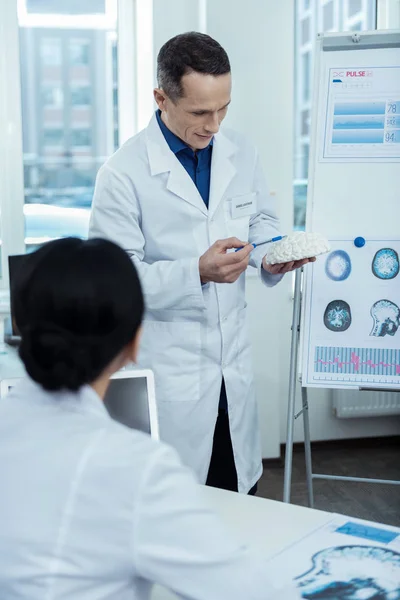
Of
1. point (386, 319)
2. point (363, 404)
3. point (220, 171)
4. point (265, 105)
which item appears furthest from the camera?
point (363, 404)

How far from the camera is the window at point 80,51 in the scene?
11.8ft

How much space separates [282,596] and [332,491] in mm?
2575

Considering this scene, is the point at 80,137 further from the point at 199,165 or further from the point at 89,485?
the point at 89,485

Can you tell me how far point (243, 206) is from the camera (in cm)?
204

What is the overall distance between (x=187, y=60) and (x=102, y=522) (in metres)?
1.25

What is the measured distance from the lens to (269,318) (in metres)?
3.51

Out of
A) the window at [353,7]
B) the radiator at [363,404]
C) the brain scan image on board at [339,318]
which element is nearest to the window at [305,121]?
the window at [353,7]

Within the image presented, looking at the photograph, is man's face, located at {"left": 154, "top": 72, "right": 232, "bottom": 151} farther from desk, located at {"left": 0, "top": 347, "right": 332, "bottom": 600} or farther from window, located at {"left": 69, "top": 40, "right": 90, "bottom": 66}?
window, located at {"left": 69, "top": 40, "right": 90, "bottom": 66}

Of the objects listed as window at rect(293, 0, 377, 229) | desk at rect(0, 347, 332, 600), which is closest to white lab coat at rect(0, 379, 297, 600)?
desk at rect(0, 347, 332, 600)

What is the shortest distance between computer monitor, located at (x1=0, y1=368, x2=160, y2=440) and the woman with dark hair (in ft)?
2.21

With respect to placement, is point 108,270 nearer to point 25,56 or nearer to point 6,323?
point 6,323

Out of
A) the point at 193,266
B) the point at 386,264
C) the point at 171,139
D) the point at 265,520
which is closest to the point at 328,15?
the point at 386,264

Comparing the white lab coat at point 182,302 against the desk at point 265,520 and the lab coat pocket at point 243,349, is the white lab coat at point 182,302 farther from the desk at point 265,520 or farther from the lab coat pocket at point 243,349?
the desk at point 265,520

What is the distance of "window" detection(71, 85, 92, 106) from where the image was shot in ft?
11.9
